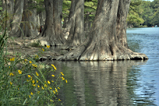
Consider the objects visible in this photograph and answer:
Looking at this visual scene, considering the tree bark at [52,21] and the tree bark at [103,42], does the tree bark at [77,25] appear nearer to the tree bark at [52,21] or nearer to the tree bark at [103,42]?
the tree bark at [52,21]

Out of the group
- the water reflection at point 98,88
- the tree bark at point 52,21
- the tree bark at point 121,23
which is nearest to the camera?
the water reflection at point 98,88

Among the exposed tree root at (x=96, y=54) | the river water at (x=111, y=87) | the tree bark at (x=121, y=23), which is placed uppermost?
the tree bark at (x=121, y=23)

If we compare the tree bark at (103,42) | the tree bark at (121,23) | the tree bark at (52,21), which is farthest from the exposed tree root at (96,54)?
the tree bark at (52,21)

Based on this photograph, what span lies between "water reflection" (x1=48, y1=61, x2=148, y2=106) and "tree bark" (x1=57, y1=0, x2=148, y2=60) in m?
3.62

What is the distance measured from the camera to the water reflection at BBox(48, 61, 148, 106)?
771 centimetres

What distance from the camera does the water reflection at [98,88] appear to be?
7.71 metres

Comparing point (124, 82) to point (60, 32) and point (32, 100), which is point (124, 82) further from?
point (60, 32)

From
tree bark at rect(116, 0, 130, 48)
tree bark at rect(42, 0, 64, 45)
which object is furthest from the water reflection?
tree bark at rect(42, 0, 64, 45)

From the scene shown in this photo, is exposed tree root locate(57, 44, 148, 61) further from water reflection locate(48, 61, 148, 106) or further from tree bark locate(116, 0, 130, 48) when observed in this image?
water reflection locate(48, 61, 148, 106)

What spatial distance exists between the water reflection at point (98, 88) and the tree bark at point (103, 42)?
362 centimetres

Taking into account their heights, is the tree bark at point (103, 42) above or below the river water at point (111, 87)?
above

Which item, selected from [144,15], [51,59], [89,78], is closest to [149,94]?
[89,78]

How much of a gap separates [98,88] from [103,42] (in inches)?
327

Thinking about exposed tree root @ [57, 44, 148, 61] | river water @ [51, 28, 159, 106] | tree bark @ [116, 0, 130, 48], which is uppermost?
tree bark @ [116, 0, 130, 48]
